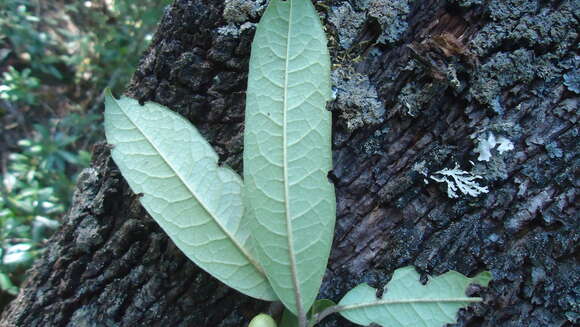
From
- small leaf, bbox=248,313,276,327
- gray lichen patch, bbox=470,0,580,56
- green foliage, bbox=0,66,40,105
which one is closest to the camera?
small leaf, bbox=248,313,276,327

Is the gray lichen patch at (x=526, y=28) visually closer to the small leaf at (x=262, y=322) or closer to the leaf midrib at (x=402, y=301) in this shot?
the leaf midrib at (x=402, y=301)

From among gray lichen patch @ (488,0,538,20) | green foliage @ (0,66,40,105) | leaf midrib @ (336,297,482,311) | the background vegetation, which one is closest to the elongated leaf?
leaf midrib @ (336,297,482,311)

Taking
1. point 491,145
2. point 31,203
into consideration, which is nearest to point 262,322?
point 491,145

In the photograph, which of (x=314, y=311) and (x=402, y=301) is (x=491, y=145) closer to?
(x=402, y=301)

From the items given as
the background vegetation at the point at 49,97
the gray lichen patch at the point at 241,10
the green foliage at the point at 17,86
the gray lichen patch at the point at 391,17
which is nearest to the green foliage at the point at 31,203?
the background vegetation at the point at 49,97

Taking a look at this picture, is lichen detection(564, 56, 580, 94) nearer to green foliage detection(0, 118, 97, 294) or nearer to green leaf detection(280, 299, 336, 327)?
green leaf detection(280, 299, 336, 327)

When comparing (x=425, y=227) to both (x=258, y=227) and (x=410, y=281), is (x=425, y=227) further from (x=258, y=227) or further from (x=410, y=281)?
(x=258, y=227)
